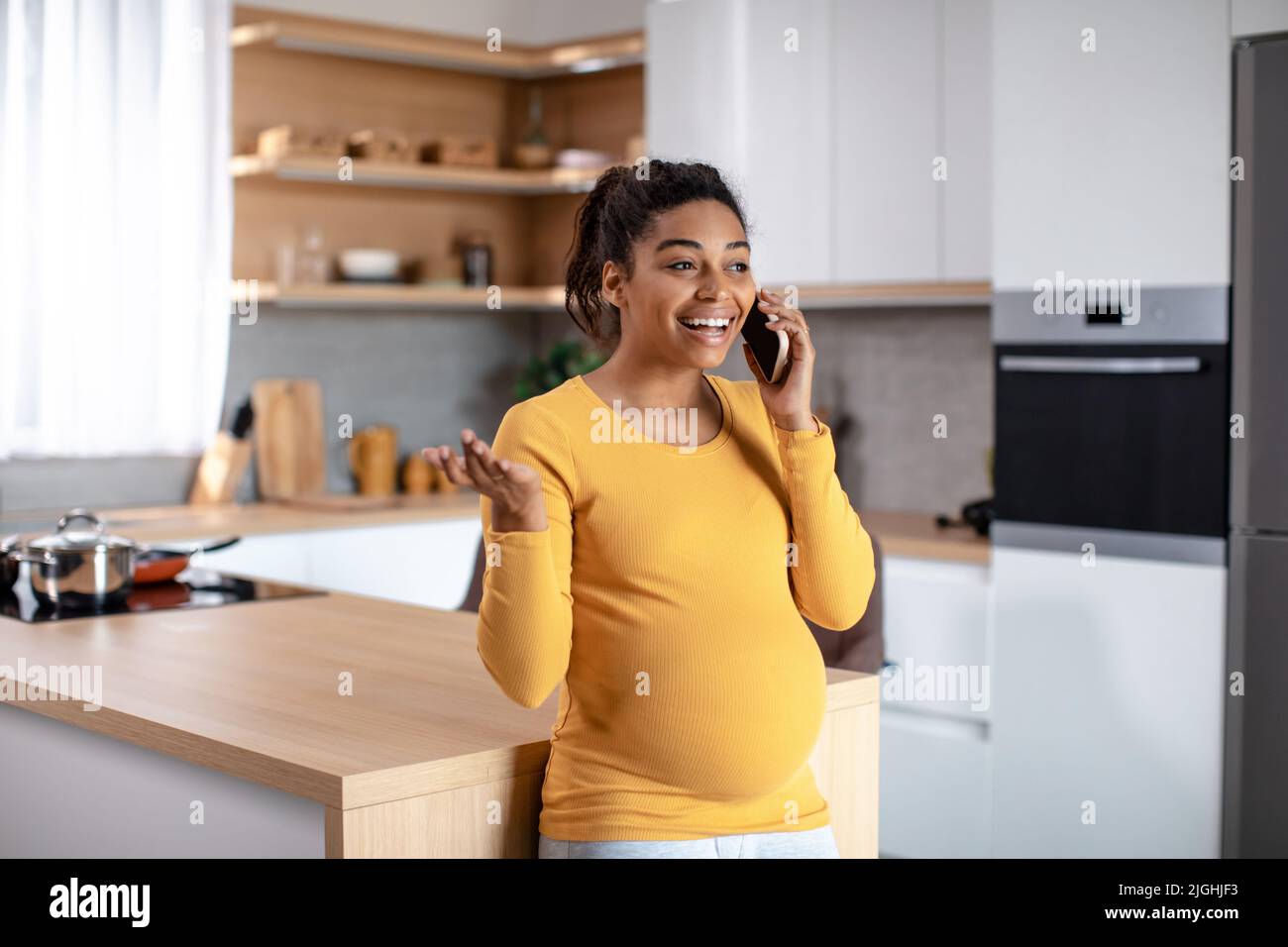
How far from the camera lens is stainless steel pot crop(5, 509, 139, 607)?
2629 mm

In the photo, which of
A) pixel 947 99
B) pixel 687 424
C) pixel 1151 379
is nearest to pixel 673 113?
pixel 947 99

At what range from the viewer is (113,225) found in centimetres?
427

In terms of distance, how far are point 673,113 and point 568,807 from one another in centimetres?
307

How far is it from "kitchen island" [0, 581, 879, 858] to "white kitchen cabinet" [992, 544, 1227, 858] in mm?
1435

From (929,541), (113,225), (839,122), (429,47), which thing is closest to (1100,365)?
(929,541)

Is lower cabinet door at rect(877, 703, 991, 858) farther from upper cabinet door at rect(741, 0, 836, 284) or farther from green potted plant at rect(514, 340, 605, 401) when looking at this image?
green potted plant at rect(514, 340, 605, 401)

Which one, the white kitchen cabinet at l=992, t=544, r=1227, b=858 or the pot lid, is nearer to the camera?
the pot lid

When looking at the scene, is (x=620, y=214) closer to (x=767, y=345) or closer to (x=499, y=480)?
(x=767, y=345)

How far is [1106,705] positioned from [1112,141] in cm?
119

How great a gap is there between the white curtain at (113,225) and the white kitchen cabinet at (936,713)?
2.08 metres

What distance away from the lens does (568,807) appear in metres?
1.56

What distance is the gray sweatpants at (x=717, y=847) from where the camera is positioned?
58.9 inches

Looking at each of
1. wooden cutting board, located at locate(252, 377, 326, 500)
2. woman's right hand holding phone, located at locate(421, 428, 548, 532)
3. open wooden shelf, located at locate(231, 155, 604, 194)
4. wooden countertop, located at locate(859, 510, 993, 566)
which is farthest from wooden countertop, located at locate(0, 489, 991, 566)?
woman's right hand holding phone, located at locate(421, 428, 548, 532)
